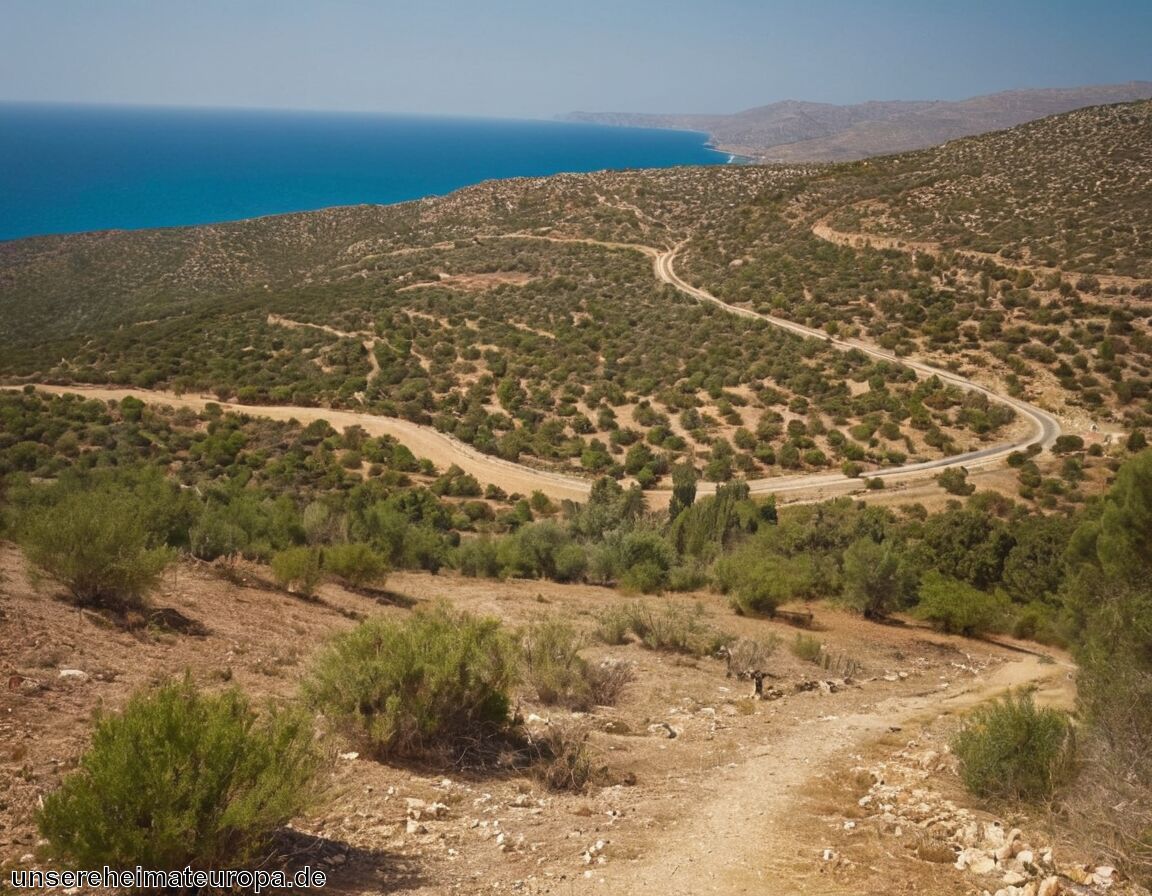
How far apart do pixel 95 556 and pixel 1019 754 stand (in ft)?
35.3

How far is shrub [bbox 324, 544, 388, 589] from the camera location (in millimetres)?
14914

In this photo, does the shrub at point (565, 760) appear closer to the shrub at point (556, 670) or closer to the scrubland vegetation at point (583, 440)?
the scrubland vegetation at point (583, 440)

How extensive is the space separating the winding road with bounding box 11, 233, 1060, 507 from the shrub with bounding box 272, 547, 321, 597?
17.7m

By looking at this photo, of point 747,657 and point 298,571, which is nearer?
point 747,657

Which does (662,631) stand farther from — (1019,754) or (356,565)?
(1019,754)

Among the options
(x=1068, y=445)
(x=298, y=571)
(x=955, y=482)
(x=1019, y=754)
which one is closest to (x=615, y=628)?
(x=298, y=571)

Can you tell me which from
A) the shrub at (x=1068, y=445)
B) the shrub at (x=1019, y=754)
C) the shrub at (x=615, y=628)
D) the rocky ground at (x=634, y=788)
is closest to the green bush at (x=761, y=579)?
the shrub at (x=615, y=628)

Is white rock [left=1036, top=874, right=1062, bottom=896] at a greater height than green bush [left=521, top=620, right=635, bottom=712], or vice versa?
white rock [left=1036, top=874, right=1062, bottom=896]

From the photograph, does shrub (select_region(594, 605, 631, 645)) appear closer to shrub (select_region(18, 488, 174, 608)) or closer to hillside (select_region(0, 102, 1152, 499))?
shrub (select_region(18, 488, 174, 608))

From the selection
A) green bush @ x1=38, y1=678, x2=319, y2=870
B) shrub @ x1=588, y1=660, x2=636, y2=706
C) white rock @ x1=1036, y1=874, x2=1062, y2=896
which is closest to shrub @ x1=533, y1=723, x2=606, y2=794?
shrub @ x1=588, y1=660, x2=636, y2=706

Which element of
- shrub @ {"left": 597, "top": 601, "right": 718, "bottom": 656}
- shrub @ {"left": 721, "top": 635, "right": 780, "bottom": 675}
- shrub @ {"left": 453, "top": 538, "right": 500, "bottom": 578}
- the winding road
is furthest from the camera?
the winding road

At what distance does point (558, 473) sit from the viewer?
3359cm

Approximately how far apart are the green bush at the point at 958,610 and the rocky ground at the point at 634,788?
14.8 ft

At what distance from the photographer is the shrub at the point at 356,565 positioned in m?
14.9
